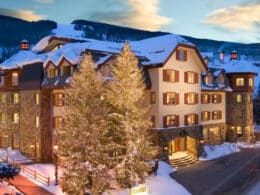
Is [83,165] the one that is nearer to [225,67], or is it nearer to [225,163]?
[225,163]

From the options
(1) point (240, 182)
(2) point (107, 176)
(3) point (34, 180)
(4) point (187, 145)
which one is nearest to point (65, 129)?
(2) point (107, 176)

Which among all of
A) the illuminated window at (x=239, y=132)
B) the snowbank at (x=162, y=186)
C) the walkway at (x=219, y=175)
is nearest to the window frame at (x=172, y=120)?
the walkway at (x=219, y=175)

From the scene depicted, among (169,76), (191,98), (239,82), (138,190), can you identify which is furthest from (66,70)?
(239,82)

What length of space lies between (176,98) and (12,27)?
529 feet

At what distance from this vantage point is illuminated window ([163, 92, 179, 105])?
36.5m

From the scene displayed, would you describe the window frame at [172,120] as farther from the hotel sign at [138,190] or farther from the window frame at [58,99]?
the hotel sign at [138,190]

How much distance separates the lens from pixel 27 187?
27656 millimetres

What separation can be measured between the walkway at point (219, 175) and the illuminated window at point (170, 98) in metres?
6.64

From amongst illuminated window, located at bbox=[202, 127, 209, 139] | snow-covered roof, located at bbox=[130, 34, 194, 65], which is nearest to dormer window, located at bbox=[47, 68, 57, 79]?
snow-covered roof, located at bbox=[130, 34, 194, 65]

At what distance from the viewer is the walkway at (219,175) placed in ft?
97.5

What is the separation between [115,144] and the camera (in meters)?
25.7

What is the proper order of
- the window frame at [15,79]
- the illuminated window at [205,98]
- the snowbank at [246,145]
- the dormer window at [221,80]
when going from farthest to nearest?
1. the snowbank at [246,145]
2. the dormer window at [221,80]
3. the illuminated window at [205,98]
4. the window frame at [15,79]

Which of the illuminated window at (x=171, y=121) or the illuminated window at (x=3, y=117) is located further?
the illuminated window at (x=3, y=117)

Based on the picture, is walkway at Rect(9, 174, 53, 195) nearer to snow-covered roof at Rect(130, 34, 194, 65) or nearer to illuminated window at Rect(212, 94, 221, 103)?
snow-covered roof at Rect(130, 34, 194, 65)
